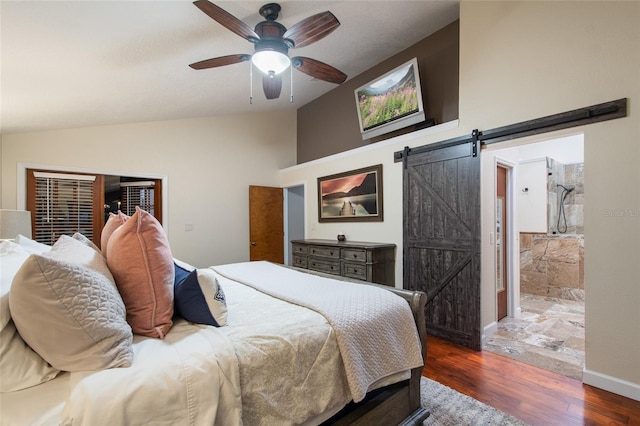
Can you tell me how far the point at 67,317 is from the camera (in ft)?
2.81

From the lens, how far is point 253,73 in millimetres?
3500

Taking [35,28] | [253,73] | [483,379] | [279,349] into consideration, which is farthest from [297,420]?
[253,73]

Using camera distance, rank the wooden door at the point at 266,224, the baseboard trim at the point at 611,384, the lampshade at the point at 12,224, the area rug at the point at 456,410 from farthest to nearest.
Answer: the wooden door at the point at 266,224
the lampshade at the point at 12,224
the baseboard trim at the point at 611,384
the area rug at the point at 456,410

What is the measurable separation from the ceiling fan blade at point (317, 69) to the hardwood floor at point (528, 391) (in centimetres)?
278

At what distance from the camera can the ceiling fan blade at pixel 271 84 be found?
2.74 meters

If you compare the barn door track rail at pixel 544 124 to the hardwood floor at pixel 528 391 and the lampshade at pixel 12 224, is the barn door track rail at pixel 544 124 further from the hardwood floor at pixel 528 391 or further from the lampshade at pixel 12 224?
the lampshade at pixel 12 224

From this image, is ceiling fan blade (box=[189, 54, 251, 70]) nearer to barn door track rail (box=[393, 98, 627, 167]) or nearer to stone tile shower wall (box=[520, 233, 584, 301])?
barn door track rail (box=[393, 98, 627, 167])

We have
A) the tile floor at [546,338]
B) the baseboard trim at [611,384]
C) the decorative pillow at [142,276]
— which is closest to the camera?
the decorative pillow at [142,276]

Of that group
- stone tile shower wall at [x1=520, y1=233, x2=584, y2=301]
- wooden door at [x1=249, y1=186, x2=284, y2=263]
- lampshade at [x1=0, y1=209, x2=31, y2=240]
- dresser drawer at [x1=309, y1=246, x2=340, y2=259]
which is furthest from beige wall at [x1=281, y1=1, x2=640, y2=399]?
lampshade at [x1=0, y1=209, x2=31, y2=240]

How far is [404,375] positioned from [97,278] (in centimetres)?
147

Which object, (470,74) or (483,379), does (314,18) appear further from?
(483,379)

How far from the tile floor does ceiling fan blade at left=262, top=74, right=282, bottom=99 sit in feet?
10.9

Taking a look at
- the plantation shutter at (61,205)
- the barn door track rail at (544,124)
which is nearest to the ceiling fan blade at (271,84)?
the barn door track rail at (544,124)

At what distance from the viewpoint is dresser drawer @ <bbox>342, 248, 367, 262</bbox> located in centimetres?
349
